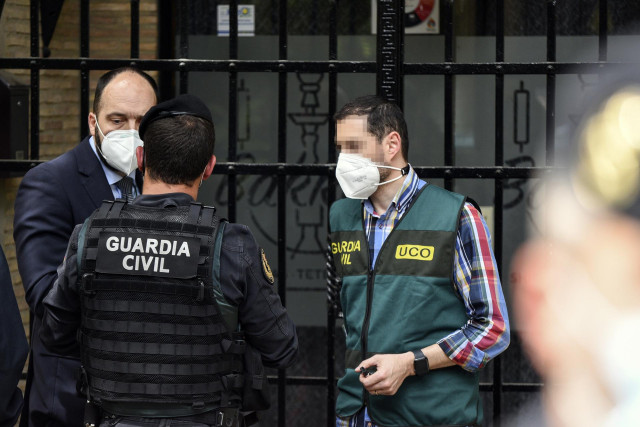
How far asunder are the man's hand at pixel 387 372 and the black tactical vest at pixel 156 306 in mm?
543

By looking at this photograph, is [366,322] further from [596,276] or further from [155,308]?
[596,276]

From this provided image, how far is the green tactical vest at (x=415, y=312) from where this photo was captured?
10.4 feet

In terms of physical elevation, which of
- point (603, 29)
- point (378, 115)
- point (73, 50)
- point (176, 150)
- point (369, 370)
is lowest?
point (369, 370)

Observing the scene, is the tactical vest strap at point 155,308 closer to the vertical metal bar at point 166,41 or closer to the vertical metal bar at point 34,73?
the vertical metal bar at point 34,73

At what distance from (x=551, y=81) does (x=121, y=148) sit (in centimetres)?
182

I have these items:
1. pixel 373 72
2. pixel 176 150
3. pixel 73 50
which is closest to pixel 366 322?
pixel 176 150

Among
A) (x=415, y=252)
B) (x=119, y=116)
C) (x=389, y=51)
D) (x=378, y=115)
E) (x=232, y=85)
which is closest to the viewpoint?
(x=415, y=252)

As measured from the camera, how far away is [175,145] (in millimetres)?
2797

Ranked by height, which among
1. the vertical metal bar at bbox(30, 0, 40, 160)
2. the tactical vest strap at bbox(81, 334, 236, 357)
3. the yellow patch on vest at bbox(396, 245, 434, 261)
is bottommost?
the tactical vest strap at bbox(81, 334, 236, 357)

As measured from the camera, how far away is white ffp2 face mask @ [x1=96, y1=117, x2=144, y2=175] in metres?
3.42

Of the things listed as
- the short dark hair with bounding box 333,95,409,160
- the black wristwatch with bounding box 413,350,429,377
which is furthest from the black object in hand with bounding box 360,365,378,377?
the short dark hair with bounding box 333,95,409,160

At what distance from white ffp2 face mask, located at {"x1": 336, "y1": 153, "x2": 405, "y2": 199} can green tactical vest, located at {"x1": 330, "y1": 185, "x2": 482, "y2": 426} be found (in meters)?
0.16

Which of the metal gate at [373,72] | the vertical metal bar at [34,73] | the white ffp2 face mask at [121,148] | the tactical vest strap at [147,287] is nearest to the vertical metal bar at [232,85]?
the metal gate at [373,72]

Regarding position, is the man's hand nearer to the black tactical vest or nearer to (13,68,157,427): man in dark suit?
the black tactical vest
